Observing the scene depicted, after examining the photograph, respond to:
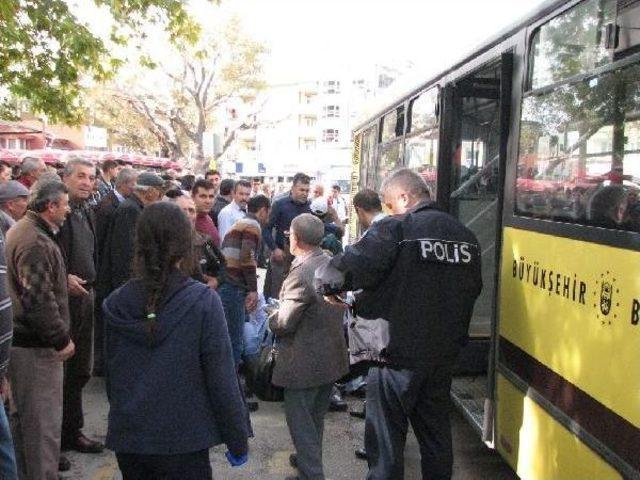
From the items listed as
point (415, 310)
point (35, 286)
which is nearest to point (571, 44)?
point (415, 310)

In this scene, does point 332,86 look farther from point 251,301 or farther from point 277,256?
point 251,301

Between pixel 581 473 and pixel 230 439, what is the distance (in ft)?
5.14

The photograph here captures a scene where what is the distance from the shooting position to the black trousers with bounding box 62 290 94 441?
175 inches

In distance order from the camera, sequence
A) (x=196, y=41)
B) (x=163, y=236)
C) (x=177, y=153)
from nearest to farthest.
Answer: (x=163, y=236), (x=196, y=41), (x=177, y=153)

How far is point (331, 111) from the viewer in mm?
63781

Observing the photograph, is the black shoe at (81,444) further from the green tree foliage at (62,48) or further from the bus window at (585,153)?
the green tree foliage at (62,48)

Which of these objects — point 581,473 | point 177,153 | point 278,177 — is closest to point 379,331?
point 581,473

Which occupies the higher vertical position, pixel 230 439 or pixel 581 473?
pixel 230 439

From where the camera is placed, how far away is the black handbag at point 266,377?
512cm

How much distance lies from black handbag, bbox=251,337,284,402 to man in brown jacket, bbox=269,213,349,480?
3.70ft

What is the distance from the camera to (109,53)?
9539 millimetres

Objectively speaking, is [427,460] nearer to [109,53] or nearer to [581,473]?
[581,473]

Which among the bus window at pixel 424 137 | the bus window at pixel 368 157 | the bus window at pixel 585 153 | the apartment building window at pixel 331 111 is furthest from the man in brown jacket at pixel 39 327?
the apartment building window at pixel 331 111

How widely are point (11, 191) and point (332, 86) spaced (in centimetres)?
6201
